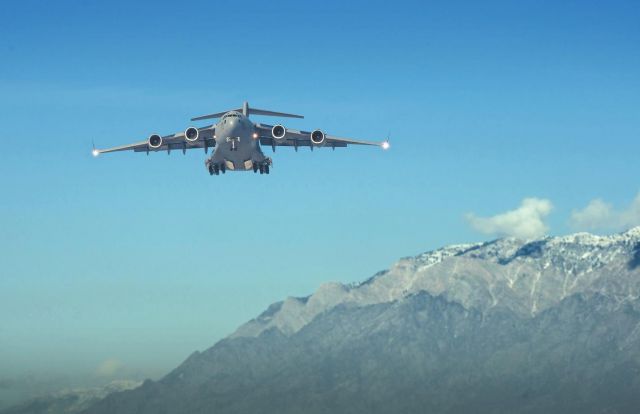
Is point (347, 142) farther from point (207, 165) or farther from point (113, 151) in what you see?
point (113, 151)

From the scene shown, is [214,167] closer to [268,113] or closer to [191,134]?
[191,134]

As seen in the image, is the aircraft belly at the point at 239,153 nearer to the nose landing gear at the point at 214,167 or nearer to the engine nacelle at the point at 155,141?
the nose landing gear at the point at 214,167

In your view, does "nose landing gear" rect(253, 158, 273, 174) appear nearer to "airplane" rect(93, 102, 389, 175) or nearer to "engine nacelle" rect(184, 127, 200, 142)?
"airplane" rect(93, 102, 389, 175)

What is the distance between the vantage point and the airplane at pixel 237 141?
399 feet

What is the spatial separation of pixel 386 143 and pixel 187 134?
75.9 ft

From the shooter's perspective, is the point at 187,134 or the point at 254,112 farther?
the point at 254,112

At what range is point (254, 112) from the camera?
451 feet

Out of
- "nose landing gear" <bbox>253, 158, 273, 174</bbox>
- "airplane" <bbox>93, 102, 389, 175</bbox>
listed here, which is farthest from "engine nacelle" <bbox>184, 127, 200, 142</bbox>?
"nose landing gear" <bbox>253, 158, 273, 174</bbox>

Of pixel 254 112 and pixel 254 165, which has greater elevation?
pixel 254 112

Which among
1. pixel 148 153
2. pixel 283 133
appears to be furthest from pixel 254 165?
pixel 148 153

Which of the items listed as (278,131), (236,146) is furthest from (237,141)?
(278,131)

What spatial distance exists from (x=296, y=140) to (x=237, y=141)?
1360 centimetres

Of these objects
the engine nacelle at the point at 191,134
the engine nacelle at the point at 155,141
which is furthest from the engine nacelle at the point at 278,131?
the engine nacelle at the point at 155,141

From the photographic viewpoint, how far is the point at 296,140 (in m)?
134
